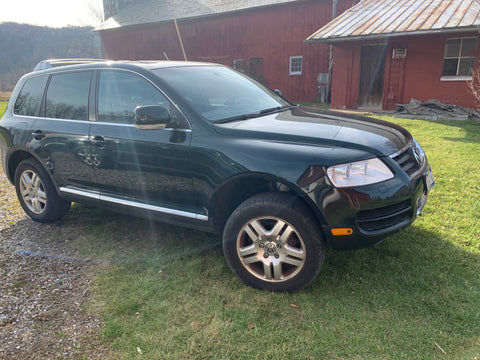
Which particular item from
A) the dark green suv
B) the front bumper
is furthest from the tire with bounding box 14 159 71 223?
the front bumper

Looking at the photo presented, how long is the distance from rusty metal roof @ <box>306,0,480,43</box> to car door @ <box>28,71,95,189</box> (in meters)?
11.7

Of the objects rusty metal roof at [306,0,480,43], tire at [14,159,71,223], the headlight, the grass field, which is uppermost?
rusty metal roof at [306,0,480,43]

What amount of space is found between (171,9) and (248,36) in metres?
7.93

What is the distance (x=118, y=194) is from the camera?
3588mm

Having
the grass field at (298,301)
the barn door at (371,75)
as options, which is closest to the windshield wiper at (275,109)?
the grass field at (298,301)

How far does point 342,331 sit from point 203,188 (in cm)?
150

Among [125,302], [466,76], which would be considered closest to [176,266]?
[125,302]

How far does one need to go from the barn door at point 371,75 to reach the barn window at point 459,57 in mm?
2360

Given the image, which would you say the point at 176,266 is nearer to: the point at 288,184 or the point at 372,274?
the point at 288,184

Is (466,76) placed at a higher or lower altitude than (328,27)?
lower

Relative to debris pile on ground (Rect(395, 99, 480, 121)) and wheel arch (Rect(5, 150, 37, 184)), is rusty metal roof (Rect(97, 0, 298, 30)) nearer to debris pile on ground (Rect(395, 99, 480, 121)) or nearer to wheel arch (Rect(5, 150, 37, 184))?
debris pile on ground (Rect(395, 99, 480, 121))

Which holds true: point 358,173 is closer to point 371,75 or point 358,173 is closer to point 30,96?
point 30,96

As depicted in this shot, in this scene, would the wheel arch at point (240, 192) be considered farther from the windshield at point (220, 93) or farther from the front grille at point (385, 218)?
the windshield at point (220, 93)

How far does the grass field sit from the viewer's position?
7.70ft
